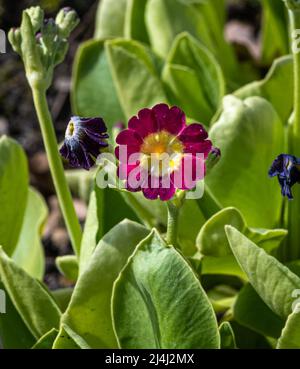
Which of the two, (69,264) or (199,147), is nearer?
(199,147)

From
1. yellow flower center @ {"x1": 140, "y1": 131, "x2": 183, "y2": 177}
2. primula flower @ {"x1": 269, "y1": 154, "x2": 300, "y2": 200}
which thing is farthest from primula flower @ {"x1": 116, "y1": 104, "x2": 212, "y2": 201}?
primula flower @ {"x1": 269, "y1": 154, "x2": 300, "y2": 200}

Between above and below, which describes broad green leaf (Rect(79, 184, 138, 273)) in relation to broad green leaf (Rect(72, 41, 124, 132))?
below

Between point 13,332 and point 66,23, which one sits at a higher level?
point 66,23

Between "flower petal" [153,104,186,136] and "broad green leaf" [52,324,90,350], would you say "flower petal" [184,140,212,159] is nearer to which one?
"flower petal" [153,104,186,136]

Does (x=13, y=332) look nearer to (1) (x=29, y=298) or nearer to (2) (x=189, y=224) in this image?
(1) (x=29, y=298)

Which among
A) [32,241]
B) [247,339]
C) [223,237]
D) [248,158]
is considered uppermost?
[248,158]

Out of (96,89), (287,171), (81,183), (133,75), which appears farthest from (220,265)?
(81,183)

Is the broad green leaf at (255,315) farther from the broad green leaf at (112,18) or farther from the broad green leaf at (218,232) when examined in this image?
the broad green leaf at (112,18)
